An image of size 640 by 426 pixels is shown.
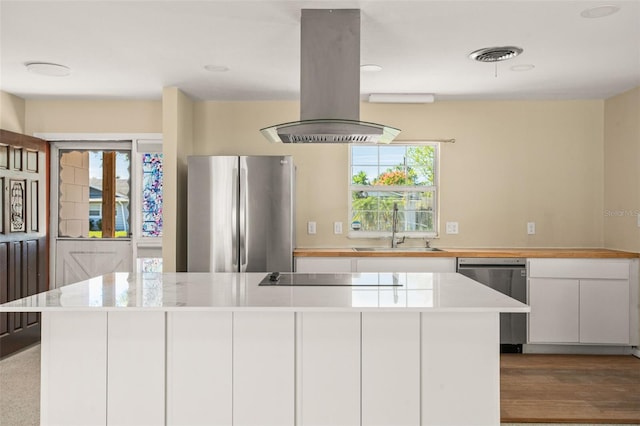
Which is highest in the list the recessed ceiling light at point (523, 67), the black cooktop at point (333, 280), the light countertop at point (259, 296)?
the recessed ceiling light at point (523, 67)

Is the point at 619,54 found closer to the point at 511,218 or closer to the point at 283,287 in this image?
the point at 511,218

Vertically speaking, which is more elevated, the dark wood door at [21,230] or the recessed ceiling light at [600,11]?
the recessed ceiling light at [600,11]

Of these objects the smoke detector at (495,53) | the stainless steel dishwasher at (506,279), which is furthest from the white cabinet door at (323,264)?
the smoke detector at (495,53)

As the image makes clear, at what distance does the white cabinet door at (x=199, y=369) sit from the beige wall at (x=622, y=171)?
151 inches

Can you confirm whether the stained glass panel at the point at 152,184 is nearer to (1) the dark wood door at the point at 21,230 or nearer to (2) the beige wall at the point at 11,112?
(1) the dark wood door at the point at 21,230

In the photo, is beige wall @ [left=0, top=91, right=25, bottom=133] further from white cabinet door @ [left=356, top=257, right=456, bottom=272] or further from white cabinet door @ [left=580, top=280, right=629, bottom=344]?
white cabinet door @ [left=580, top=280, right=629, bottom=344]

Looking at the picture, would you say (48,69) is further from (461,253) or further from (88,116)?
(461,253)

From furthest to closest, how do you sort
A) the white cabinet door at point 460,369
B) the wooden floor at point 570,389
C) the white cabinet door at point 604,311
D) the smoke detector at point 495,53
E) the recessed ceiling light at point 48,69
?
the white cabinet door at point 604,311 → the recessed ceiling light at point 48,69 → the smoke detector at point 495,53 → the wooden floor at point 570,389 → the white cabinet door at point 460,369

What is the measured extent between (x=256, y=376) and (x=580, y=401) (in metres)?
2.27

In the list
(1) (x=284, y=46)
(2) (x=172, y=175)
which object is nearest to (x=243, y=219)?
(2) (x=172, y=175)

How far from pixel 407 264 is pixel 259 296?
7.67ft

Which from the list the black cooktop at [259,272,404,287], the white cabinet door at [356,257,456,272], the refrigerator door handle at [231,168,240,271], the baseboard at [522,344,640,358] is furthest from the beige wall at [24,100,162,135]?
the baseboard at [522,344,640,358]

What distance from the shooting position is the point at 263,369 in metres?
2.31

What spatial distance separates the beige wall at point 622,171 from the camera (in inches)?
175
